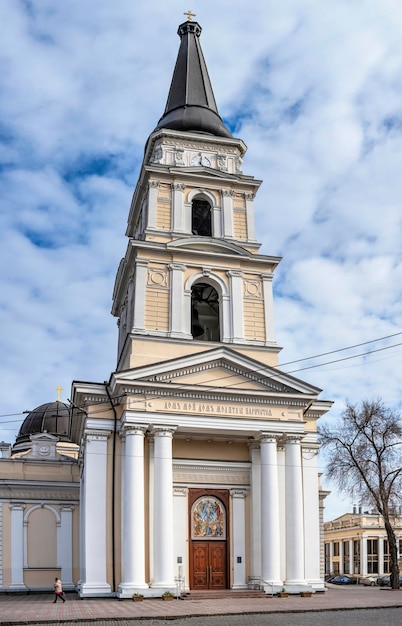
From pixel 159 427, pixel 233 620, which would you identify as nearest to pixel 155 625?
pixel 233 620

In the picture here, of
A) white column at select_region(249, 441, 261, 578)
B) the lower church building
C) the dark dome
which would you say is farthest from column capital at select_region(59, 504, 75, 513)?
the dark dome

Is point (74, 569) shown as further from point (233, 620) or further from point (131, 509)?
point (233, 620)

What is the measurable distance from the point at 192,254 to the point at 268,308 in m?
3.70

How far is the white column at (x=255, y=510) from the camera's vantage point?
2647 cm

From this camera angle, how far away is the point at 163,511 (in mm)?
24203

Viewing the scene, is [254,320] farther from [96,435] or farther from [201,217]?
[96,435]

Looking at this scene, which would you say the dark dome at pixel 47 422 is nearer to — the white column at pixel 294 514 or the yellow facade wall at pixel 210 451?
the yellow facade wall at pixel 210 451

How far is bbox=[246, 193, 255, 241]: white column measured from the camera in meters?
31.2

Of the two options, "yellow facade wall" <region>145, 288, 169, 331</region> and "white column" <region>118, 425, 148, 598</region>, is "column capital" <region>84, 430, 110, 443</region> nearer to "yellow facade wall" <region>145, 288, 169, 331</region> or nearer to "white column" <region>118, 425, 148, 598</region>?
"white column" <region>118, 425, 148, 598</region>

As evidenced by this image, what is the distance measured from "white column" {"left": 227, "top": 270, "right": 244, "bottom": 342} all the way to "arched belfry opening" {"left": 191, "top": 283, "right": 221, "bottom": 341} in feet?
4.33

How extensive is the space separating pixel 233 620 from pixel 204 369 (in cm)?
997

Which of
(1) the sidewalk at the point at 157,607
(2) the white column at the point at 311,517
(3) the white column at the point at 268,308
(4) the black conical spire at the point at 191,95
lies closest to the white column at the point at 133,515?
(1) the sidewalk at the point at 157,607

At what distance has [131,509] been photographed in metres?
24.1

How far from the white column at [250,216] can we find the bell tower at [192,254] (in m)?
0.05
